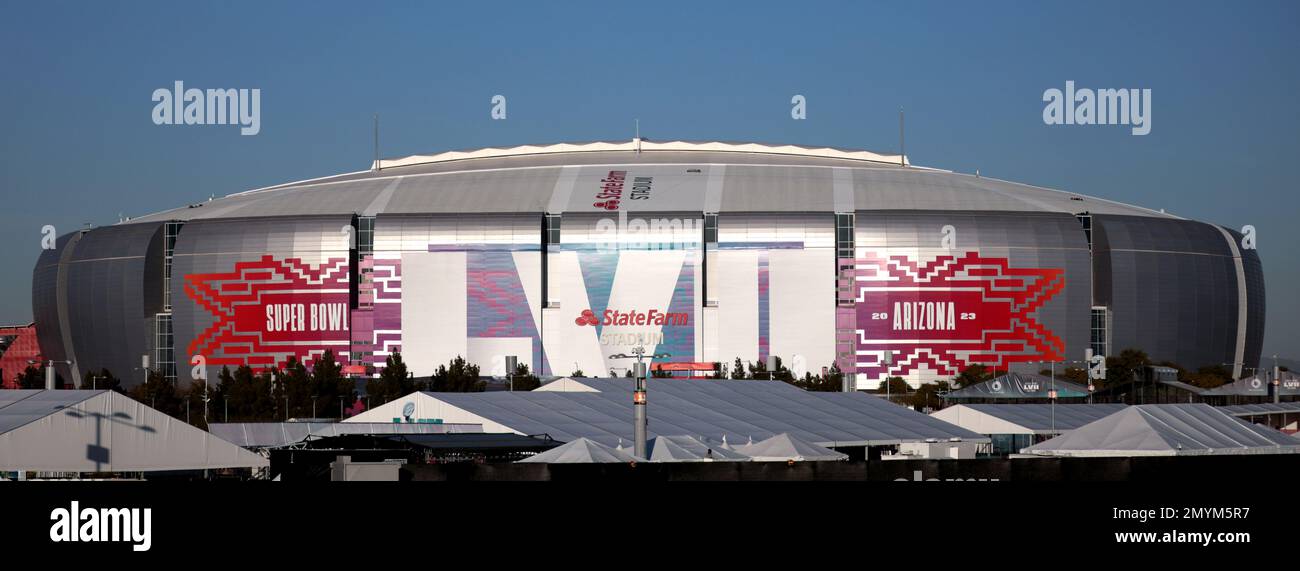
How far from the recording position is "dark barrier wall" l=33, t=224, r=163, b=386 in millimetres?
141125

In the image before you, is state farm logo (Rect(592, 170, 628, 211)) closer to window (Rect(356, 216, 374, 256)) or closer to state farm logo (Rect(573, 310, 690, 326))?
state farm logo (Rect(573, 310, 690, 326))

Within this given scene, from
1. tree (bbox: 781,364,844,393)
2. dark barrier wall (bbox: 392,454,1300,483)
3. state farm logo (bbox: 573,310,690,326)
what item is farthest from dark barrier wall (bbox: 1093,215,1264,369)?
dark barrier wall (bbox: 392,454,1300,483)

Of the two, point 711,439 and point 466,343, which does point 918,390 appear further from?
point 711,439

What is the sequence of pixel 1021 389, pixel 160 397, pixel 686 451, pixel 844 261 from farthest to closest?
pixel 844 261 < pixel 1021 389 < pixel 160 397 < pixel 686 451

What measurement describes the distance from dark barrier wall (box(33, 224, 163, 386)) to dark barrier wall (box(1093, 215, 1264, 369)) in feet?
261

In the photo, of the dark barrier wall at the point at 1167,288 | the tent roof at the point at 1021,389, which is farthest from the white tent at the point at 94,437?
the dark barrier wall at the point at 1167,288

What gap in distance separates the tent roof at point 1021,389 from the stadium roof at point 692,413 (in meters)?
25.9

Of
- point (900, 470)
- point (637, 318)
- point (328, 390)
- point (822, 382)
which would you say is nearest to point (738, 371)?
point (822, 382)

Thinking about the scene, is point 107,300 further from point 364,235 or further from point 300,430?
point 300,430

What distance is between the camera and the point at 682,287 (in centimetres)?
13662

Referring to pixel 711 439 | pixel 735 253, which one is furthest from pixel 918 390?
pixel 711 439

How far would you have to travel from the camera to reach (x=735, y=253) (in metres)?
135

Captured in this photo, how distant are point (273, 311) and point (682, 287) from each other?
3363 centimetres
